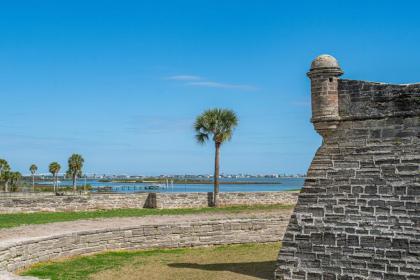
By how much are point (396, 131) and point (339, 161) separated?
128 cm

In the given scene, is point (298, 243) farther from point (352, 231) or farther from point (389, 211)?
point (389, 211)

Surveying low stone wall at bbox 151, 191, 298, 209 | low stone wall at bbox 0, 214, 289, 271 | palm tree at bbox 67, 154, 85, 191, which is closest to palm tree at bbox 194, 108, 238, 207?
low stone wall at bbox 151, 191, 298, 209

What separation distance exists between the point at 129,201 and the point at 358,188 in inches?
663

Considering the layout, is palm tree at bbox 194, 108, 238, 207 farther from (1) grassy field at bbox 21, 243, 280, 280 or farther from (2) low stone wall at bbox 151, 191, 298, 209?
(1) grassy field at bbox 21, 243, 280, 280

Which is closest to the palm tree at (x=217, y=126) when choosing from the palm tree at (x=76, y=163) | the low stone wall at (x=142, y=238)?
the low stone wall at (x=142, y=238)

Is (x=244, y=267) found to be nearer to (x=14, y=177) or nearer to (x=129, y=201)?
(x=129, y=201)

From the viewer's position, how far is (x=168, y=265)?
13.6m

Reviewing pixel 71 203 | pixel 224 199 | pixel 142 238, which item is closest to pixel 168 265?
pixel 142 238

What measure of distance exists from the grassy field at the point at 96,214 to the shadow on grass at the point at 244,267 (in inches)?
290

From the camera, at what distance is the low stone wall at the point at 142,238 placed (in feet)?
41.7

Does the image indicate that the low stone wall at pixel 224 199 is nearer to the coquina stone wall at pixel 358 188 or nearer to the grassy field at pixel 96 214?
the grassy field at pixel 96 214

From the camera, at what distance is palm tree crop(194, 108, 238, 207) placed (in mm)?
31188

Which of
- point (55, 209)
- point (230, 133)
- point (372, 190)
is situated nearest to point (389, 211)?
point (372, 190)

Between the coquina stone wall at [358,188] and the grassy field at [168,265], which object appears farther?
the grassy field at [168,265]
